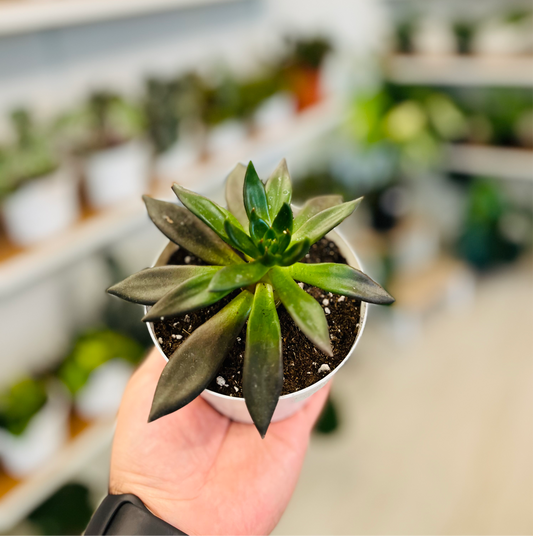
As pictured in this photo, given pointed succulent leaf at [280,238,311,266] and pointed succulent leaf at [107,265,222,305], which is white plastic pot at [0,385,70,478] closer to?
pointed succulent leaf at [107,265,222,305]

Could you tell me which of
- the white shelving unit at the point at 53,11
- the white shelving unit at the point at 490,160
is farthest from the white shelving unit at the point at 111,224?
the white shelving unit at the point at 490,160

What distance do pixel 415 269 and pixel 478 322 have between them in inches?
16.5

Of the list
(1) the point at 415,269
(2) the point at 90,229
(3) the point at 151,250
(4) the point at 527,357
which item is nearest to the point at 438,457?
(4) the point at 527,357

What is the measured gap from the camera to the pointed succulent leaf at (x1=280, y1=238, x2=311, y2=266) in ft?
1.28

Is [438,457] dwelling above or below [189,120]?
below

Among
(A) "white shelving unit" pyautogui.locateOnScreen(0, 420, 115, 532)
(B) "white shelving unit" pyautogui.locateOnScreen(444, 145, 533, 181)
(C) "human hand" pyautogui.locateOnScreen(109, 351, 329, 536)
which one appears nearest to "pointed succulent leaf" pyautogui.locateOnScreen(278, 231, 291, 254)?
(C) "human hand" pyautogui.locateOnScreen(109, 351, 329, 536)

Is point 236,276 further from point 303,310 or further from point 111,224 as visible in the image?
point 111,224

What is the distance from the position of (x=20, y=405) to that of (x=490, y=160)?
7.32 feet

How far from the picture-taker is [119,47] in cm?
143

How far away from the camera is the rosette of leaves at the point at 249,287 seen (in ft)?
1.35

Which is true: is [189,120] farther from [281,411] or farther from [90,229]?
[281,411]

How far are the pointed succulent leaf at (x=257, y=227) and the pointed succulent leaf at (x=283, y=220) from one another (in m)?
0.01

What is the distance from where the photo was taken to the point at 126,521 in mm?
526

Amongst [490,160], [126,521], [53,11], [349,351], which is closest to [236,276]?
[349,351]
